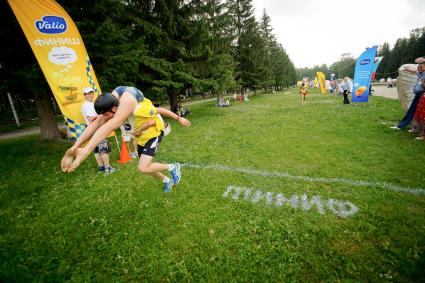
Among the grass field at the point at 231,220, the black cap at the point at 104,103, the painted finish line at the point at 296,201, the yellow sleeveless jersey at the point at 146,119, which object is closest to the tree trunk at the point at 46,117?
the grass field at the point at 231,220

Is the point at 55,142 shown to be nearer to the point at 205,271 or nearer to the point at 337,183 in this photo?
the point at 205,271

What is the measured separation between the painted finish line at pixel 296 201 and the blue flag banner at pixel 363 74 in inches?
749

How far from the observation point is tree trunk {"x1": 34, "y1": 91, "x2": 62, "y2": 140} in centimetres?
1040

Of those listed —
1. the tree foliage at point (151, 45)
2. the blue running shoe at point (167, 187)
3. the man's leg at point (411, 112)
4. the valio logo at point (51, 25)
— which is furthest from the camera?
the tree foliage at point (151, 45)

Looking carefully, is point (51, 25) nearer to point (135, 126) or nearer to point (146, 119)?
point (135, 126)

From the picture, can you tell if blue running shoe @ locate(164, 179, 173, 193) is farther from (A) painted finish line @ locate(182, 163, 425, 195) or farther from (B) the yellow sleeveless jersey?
(A) painted finish line @ locate(182, 163, 425, 195)

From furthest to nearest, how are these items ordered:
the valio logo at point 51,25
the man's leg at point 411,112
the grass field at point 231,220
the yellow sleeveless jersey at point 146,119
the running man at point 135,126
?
1. the man's leg at point 411,112
2. the valio logo at point 51,25
3. the yellow sleeveless jersey at point 146,119
4. the grass field at point 231,220
5. the running man at point 135,126

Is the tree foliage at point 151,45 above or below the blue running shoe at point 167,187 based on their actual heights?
above

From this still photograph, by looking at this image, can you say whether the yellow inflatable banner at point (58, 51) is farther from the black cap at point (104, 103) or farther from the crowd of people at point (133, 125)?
the black cap at point (104, 103)

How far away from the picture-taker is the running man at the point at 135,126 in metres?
2.49

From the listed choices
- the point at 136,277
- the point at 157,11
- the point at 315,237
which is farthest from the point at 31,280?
the point at 157,11

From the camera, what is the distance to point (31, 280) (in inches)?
117

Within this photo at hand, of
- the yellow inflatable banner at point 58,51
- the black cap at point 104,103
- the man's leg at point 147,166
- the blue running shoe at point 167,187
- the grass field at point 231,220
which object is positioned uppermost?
the yellow inflatable banner at point 58,51

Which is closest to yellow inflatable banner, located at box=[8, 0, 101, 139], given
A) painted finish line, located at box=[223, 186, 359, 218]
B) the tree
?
the tree
